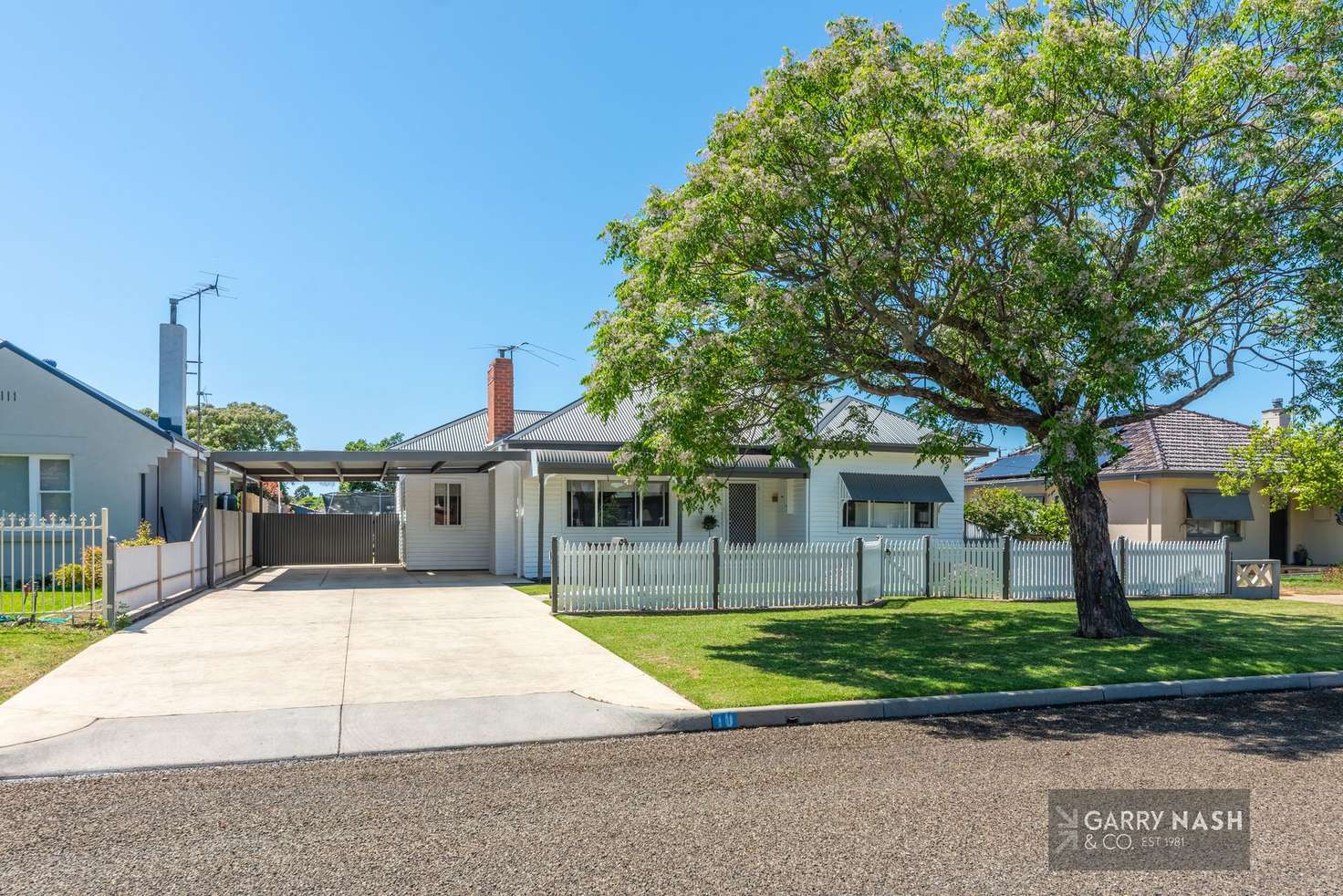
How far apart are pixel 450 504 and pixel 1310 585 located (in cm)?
2111

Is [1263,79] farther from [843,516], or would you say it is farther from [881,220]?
[843,516]

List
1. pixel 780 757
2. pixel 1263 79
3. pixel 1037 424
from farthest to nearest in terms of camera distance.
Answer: pixel 1037 424 < pixel 1263 79 < pixel 780 757

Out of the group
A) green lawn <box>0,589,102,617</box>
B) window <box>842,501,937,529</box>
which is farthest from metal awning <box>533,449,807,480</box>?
green lawn <box>0,589,102,617</box>

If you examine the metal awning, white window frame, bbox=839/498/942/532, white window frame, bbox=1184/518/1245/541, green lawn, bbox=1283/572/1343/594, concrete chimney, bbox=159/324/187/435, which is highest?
concrete chimney, bbox=159/324/187/435

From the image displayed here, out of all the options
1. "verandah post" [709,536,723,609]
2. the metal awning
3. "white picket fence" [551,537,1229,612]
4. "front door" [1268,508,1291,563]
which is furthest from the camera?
"front door" [1268,508,1291,563]

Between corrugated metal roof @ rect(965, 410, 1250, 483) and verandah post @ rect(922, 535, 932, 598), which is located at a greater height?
corrugated metal roof @ rect(965, 410, 1250, 483)

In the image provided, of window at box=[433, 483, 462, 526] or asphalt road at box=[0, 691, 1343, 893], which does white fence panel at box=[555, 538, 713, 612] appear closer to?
asphalt road at box=[0, 691, 1343, 893]

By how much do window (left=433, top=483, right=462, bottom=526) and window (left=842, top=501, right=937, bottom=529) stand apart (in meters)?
10.3

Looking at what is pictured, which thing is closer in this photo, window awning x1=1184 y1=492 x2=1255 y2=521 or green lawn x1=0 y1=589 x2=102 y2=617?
green lawn x1=0 y1=589 x2=102 y2=617

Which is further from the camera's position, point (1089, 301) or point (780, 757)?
point (1089, 301)

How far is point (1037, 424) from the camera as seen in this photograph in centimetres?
1214

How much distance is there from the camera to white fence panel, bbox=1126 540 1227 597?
17.7m

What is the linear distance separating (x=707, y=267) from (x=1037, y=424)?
195 inches

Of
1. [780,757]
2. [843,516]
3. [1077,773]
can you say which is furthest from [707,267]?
[843,516]
